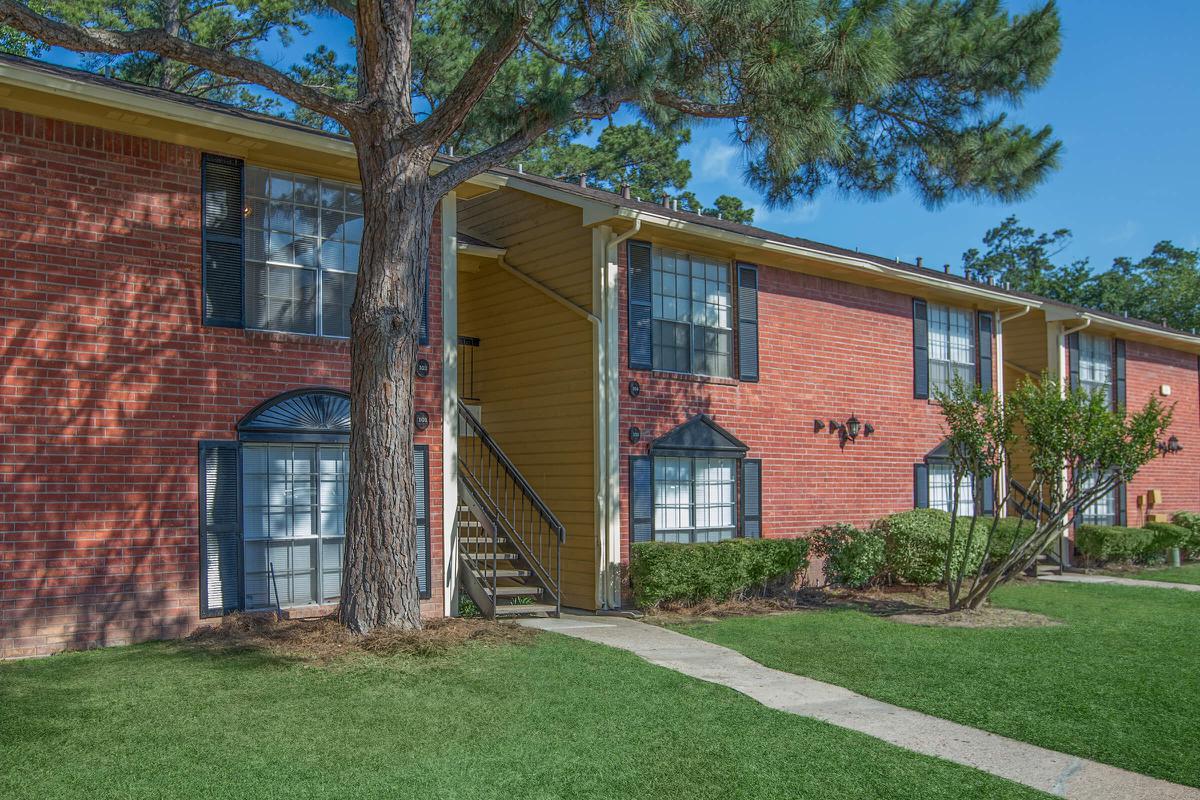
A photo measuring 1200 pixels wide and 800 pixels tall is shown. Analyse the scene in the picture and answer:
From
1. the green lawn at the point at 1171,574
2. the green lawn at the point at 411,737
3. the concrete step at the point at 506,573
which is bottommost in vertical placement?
the green lawn at the point at 1171,574

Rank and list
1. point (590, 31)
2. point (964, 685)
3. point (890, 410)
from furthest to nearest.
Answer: point (890, 410), point (590, 31), point (964, 685)

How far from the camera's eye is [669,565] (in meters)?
12.2

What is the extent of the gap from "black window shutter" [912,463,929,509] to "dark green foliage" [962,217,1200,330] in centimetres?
2628

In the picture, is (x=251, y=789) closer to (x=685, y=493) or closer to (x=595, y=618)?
(x=595, y=618)

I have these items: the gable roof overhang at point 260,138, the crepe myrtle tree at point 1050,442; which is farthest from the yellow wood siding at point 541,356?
the crepe myrtle tree at point 1050,442

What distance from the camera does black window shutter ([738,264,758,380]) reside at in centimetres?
1430

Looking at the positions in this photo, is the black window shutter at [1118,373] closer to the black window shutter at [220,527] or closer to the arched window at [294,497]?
the arched window at [294,497]

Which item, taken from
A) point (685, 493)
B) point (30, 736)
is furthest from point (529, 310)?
point (30, 736)

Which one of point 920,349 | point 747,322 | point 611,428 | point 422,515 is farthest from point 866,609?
point 422,515

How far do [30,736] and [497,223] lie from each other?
9.44m

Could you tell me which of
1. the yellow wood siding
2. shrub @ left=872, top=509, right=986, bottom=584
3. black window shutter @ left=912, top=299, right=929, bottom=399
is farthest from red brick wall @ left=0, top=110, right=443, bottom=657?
black window shutter @ left=912, top=299, right=929, bottom=399

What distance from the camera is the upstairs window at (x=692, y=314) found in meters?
13.5

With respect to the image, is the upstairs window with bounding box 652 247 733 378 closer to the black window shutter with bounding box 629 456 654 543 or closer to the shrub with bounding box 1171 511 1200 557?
the black window shutter with bounding box 629 456 654 543

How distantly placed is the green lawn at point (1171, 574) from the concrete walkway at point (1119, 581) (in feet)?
1.26
